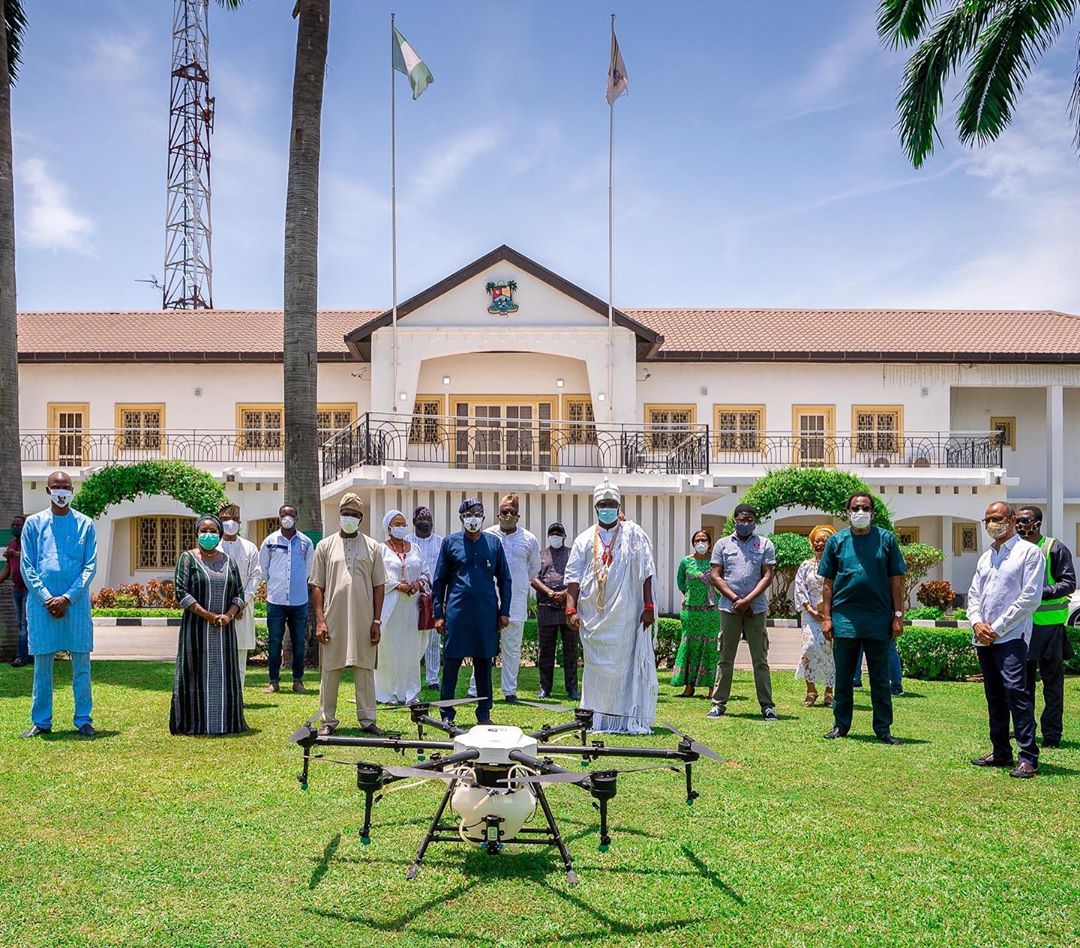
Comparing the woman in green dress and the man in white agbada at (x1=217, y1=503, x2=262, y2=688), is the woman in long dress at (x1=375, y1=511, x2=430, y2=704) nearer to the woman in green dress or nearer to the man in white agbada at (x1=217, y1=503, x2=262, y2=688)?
the man in white agbada at (x1=217, y1=503, x2=262, y2=688)

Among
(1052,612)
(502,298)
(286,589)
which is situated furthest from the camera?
(502,298)

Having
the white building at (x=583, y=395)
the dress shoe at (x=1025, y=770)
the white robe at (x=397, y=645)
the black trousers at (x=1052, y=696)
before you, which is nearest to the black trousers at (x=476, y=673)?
the white robe at (x=397, y=645)

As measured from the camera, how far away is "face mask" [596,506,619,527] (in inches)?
335

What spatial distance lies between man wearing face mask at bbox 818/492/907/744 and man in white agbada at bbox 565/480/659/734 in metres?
1.51

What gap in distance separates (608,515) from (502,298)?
16.7 metres

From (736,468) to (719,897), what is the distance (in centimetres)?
2102

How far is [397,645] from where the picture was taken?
1006 cm

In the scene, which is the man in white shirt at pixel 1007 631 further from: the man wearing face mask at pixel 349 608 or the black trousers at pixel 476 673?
the man wearing face mask at pixel 349 608

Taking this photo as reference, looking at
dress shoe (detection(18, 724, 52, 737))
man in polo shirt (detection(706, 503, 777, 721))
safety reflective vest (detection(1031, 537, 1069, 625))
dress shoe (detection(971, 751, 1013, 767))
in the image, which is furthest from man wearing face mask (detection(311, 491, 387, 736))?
safety reflective vest (detection(1031, 537, 1069, 625))

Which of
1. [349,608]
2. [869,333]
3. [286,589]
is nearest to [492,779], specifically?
[349,608]

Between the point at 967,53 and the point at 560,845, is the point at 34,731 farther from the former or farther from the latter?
the point at 967,53

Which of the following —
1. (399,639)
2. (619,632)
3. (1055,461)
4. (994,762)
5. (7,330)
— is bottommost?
(994,762)

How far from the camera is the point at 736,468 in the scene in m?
25.1

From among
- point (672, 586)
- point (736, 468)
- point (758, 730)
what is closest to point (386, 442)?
point (672, 586)
